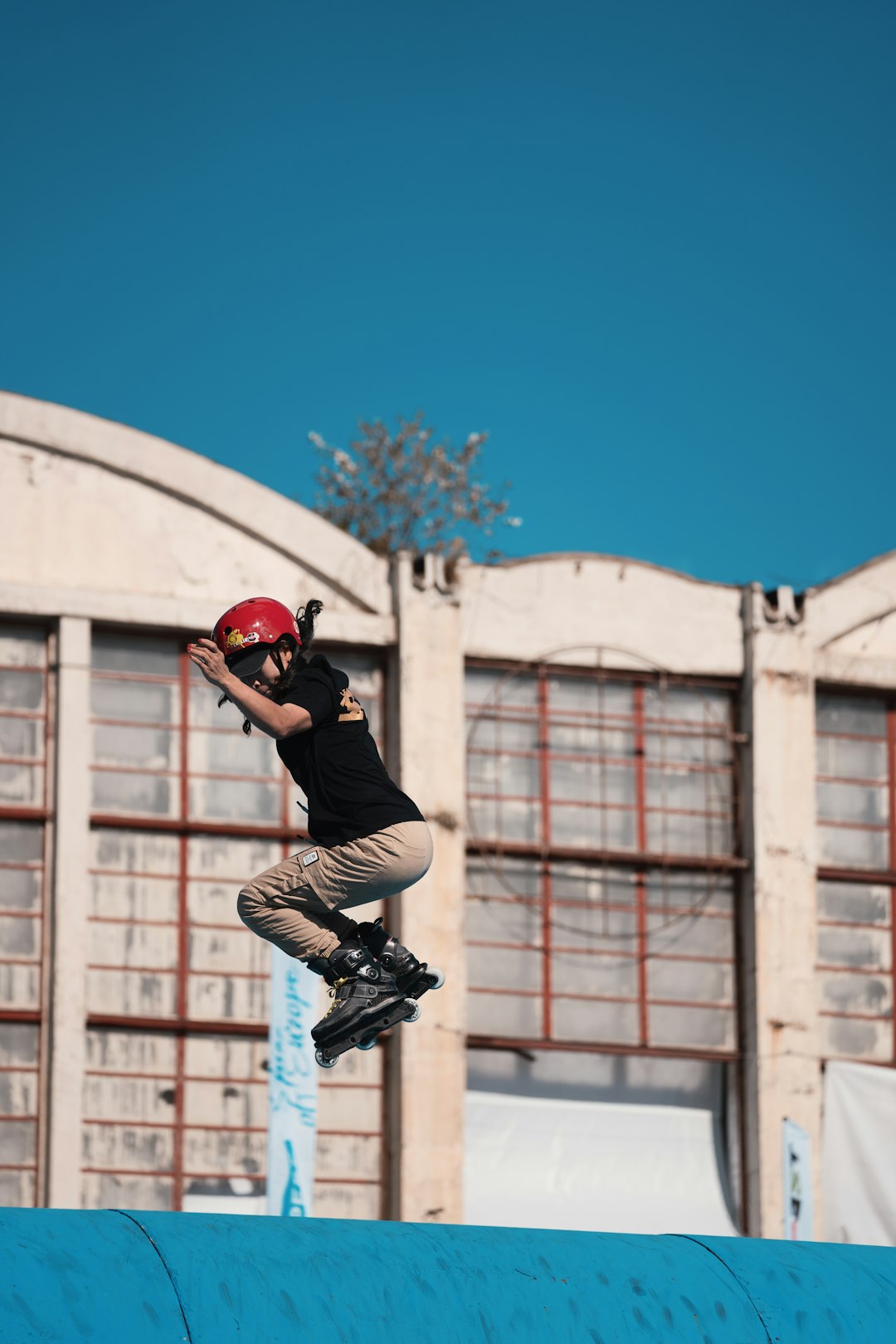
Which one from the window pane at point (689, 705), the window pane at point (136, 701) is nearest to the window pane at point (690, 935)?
the window pane at point (689, 705)

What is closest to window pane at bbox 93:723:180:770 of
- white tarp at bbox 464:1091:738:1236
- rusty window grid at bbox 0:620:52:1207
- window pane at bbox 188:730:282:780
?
window pane at bbox 188:730:282:780

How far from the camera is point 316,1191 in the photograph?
1041 inches

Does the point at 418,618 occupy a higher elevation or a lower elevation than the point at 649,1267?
higher

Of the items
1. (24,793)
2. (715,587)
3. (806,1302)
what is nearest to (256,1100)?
(24,793)

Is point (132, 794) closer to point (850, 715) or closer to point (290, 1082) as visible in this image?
point (290, 1082)

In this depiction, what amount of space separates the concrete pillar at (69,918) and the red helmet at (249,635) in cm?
1611

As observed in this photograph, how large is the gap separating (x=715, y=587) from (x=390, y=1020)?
18883 mm

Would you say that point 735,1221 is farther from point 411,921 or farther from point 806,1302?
point 806,1302

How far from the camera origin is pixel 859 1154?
2822 centimetres

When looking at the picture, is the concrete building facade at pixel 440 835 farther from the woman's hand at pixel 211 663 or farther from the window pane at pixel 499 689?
the woman's hand at pixel 211 663

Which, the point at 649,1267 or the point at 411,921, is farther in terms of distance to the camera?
the point at 411,921

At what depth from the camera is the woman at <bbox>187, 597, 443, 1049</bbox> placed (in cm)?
1041

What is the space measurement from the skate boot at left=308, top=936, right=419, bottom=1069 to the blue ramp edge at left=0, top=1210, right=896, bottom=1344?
194 cm

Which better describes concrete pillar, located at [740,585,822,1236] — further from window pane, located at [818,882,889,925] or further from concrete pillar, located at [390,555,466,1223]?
concrete pillar, located at [390,555,466,1223]
